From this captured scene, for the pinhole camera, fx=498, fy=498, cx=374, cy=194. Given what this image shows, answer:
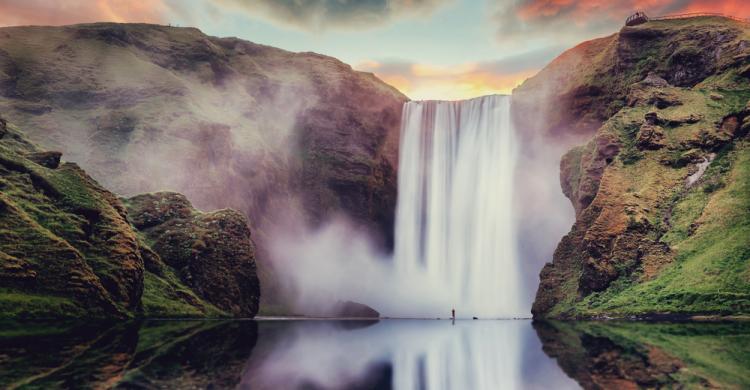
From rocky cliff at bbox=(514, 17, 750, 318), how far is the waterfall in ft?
36.5

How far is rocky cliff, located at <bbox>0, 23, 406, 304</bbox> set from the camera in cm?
6166

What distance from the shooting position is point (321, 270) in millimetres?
74938

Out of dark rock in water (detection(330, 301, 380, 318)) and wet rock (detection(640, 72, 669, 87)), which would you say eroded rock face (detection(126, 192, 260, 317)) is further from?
wet rock (detection(640, 72, 669, 87))

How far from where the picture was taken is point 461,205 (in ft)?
229

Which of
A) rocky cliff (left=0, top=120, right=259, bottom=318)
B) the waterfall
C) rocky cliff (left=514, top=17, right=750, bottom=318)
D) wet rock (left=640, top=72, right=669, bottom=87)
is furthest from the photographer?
the waterfall

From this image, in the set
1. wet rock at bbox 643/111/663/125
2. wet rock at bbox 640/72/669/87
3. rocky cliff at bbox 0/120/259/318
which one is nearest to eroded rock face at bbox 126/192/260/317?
rocky cliff at bbox 0/120/259/318

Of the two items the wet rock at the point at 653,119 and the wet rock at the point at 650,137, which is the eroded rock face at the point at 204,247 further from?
the wet rock at the point at 653,119

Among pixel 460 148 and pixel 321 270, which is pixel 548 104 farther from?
pixel 321 270

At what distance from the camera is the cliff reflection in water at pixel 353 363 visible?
9.50 meters

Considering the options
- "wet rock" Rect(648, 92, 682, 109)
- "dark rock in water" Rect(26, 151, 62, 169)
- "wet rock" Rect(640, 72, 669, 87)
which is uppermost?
"wet rock" Rect(640, 72, 669, 87)

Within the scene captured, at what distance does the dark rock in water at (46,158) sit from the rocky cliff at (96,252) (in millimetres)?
56

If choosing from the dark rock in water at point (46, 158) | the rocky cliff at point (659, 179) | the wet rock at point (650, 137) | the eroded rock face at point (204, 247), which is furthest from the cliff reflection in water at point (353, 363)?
the wet rock at point (650, 137)

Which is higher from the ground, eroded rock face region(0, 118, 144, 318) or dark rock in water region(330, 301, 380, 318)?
eroded rock face region(0, 118, 144, 318)

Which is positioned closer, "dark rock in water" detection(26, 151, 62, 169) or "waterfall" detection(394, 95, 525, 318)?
"dark rock in water" detection(26, 151, 62, 169)
